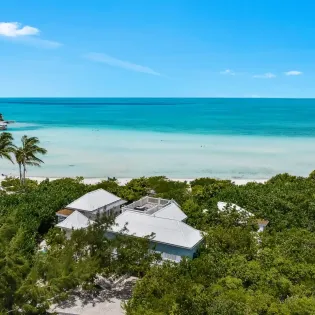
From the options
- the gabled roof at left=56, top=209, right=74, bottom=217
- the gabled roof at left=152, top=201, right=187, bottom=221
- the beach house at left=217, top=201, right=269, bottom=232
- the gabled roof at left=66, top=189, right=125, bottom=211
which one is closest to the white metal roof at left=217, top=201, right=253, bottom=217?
the beach house at left=217, top=201, right=269, bottom=232

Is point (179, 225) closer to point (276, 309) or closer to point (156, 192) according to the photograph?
point (276, 309)

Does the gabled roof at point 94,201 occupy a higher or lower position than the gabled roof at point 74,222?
higher

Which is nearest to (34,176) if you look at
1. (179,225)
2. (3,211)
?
(3,211)

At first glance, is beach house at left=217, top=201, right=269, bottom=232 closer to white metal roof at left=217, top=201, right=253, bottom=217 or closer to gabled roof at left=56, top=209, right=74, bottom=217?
white metal roof at left=217, top=201, right=253, bottom=217

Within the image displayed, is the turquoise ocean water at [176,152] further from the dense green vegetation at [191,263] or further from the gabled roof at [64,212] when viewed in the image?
the gabled roof at [64,212]

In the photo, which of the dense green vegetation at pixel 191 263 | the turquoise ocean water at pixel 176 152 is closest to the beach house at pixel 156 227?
the dense green vegetation at pixel 191 263

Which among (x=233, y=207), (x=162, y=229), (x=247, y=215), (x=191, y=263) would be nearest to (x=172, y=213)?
(x=162, y=229)
